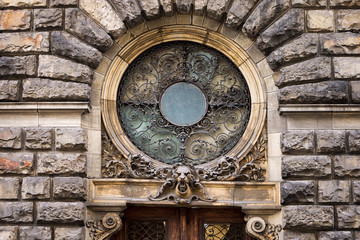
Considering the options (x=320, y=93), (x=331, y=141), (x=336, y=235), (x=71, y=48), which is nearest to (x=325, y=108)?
(x=320, y=93)

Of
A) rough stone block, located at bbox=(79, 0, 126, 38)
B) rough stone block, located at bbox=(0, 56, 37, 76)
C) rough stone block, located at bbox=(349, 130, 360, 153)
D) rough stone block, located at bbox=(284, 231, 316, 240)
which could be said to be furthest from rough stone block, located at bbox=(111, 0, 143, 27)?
rough stone block, located at bbox=(284, 231, 316, 240)

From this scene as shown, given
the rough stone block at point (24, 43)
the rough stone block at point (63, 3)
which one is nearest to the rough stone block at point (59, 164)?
the rough stone block at point (24, 43)

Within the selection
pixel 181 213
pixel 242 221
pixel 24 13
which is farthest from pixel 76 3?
pixel 242 221

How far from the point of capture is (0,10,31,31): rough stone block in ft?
27.1

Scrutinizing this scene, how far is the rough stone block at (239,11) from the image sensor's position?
843cm

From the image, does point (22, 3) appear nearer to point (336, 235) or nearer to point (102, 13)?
point (102, 13)

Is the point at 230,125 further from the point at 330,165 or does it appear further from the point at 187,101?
the point at 330,165

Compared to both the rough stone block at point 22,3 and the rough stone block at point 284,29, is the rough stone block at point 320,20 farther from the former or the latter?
the rough stone block at point 22,3

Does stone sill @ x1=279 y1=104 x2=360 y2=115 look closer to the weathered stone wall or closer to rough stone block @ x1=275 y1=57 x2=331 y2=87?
the weathered stone wall

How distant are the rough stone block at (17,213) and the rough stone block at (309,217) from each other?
140 inches

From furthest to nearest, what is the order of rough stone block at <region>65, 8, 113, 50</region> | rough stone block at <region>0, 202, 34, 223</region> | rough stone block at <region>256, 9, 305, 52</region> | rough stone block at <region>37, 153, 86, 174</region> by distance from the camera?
rough stone block at <region>65, 8, 113, 50</region>
rough stone block at <region>256, 9, 305, 52</region>
rough stone block at <region>37, 153, 86, 174</region>
rough stone block at <region>0, 202, 34, 223</region>

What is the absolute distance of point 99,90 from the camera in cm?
852

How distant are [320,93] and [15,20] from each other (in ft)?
14.9

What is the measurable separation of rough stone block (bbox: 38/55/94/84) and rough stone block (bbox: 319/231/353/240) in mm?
3990
